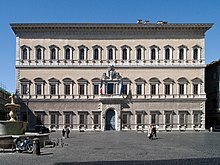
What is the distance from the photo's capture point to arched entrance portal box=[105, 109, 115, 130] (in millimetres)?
51969

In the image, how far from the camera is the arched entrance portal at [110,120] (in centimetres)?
5197

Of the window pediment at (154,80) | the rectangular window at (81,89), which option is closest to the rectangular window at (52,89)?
the rectangular window at (81,89)

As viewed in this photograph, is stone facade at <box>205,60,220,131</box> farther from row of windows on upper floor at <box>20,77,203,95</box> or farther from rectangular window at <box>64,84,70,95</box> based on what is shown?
rectangular window at <box>64,84,70,95</box>

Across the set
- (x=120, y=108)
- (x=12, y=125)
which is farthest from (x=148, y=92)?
(x=12, y=125)

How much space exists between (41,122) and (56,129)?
222 centimetres

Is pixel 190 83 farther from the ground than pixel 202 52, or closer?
closer

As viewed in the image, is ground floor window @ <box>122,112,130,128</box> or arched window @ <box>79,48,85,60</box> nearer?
ground floor window @ <box>122,112,130,128</box>

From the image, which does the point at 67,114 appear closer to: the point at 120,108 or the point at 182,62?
the point at 120,108

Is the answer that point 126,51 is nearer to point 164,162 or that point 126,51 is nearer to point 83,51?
point 83,51

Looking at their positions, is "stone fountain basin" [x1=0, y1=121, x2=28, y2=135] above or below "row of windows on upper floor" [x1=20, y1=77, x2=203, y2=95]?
below

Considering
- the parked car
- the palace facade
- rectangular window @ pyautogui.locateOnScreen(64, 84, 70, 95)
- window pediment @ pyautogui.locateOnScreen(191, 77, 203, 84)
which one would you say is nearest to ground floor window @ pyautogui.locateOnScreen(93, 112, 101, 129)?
the palace facade

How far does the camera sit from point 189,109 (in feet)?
170

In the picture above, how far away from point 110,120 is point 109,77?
229 inches

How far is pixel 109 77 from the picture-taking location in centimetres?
5181
